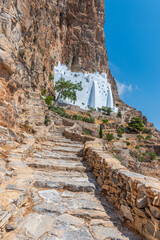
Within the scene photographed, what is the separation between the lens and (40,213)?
219 cm

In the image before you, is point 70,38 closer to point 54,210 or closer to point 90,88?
point 90,88

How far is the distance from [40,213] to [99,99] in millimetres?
43285

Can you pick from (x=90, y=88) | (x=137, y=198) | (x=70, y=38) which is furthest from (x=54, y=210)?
(x=70, y=38)

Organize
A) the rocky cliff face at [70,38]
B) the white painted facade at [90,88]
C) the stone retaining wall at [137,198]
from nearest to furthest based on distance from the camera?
the stone retaining wall at [137,198] → the rocky cliff face at [70,38] → the white painted facade at [90,88]

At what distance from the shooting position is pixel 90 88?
42.3m

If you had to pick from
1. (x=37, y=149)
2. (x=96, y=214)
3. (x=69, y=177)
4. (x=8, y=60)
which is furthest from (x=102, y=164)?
(x=8, y=60)

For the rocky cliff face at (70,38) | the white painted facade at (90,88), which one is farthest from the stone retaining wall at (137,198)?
the white painted facade at (90,88)

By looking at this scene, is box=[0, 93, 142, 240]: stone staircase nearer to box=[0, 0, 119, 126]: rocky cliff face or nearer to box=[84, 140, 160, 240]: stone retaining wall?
box=[84, 140, 160, 240]: stone retaining wall

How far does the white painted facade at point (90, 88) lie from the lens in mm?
38562

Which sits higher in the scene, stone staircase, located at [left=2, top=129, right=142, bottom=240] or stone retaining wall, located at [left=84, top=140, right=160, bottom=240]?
stone retaining wall, located at [left=84, top=140, right=160, bottom=240]

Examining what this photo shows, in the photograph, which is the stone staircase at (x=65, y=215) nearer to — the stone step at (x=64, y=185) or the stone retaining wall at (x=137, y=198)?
the stone step at (x=64, y=185)

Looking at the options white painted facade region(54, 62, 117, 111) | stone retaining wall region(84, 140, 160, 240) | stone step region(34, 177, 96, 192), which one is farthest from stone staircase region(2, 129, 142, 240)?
white painted facade region(54, 62, 117, 111)

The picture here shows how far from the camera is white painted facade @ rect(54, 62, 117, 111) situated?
38562 millimetres

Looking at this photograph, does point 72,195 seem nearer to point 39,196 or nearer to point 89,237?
point 39,196
